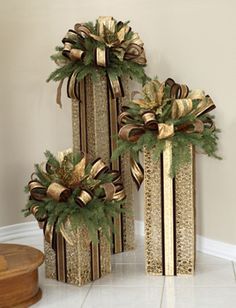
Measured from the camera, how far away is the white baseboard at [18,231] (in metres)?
3.57

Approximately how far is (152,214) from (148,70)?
91 cm

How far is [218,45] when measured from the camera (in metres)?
3.03

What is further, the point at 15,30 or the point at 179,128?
the point at 15,30

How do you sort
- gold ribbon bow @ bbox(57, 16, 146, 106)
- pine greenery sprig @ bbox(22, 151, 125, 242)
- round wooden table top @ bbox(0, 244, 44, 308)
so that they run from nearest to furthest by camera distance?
round wooden table top @ bbox(0, 244, 44, 308)
pine greenery sprig @ bbox(22, 151, 125, 242)
gold ribbon bow @ bbox(57, 16, 146, 106)

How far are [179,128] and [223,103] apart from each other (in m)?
0.41

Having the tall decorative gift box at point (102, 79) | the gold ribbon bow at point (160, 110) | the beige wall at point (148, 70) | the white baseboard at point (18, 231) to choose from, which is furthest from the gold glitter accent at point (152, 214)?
the white baseboard at point (18, 231)

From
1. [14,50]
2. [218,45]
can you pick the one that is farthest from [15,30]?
[218,45]

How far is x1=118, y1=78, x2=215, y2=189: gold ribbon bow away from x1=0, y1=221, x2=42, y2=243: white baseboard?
1.14 meters

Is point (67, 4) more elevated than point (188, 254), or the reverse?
point (67, 4)

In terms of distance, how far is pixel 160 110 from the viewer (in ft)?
9.03

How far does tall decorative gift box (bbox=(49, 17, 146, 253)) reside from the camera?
3000mm

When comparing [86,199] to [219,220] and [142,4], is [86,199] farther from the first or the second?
[142,4]

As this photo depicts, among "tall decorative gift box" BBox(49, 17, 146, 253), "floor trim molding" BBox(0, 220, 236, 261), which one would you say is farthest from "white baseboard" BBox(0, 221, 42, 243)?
"tall decorative gift box" BBox(49, 17, 146, 253)

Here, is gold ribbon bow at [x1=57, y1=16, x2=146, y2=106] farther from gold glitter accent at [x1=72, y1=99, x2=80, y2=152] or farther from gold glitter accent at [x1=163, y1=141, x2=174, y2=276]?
gold glitter accent at [x1=163, y1=141, x2=174, y2=276]
